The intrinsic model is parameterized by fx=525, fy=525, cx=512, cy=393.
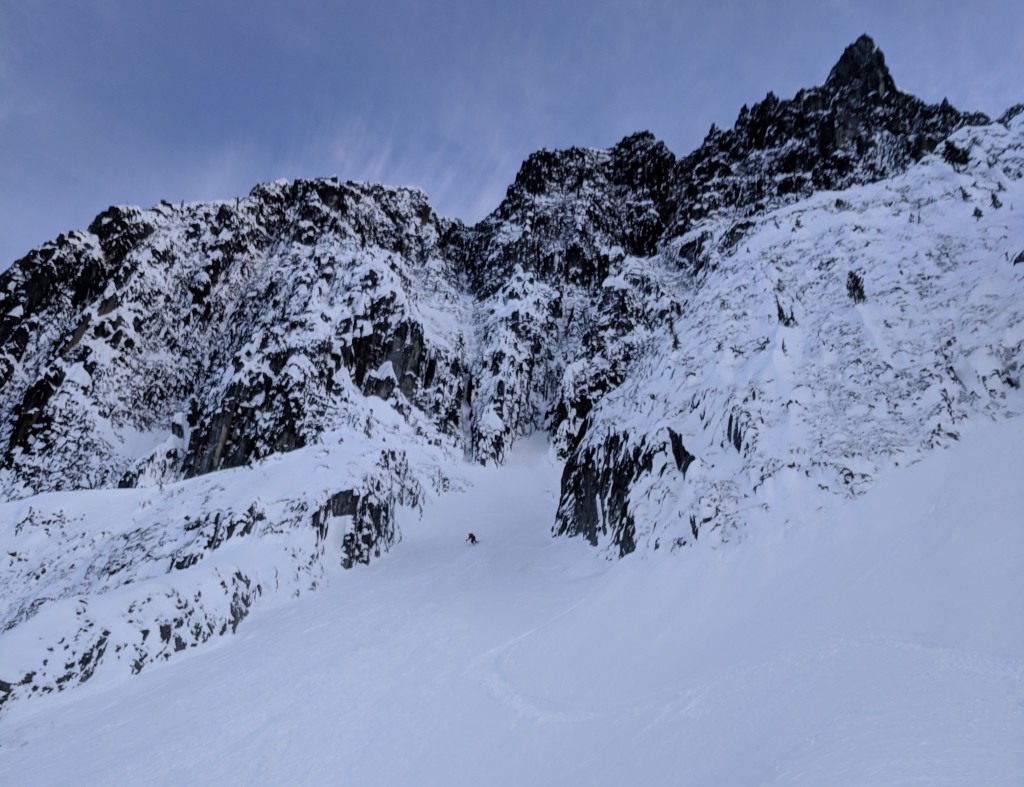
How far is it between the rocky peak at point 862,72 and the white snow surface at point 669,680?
64.3m

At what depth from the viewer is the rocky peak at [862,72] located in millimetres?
54781

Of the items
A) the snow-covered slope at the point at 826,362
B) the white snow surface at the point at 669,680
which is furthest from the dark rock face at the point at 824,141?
the white snow surface at the point at 669,680

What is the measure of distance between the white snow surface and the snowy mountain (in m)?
1.07

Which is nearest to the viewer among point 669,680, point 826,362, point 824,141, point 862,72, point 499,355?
point 669,680

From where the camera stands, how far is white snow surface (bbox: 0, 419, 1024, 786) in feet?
12.8

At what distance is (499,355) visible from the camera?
4481 cm

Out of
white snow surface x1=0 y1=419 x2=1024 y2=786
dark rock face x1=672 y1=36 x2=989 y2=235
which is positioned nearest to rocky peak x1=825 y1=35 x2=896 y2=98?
dark rock face x1=672 y1=36 x2=989 y2=235

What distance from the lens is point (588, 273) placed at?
179ft

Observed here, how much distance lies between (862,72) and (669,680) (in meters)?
71.7

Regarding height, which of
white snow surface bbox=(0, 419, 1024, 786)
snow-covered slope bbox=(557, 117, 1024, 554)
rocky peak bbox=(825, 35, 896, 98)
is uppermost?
rocky peak bbox=(825, 35, 896, 98)

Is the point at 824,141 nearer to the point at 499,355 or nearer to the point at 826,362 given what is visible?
the point at 499,355

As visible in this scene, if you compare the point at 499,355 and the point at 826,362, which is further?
the point at 499,355

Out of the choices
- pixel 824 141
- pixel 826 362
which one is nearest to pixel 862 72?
pixel 824 141

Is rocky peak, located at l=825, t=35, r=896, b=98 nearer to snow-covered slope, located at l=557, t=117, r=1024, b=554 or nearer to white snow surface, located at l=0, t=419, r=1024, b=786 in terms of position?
snow-covered slope, located at l=557, t=117, r=1024, b=554
